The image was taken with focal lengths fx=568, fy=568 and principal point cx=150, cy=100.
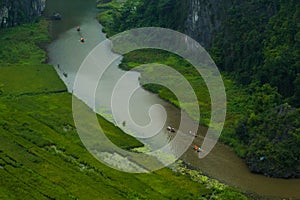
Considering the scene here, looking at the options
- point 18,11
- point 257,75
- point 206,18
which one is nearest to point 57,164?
point 257,75

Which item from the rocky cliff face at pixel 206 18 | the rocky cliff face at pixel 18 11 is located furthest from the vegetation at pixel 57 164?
the rocky cliff face at pixel 18 11

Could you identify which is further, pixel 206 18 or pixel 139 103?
pixel 206 18

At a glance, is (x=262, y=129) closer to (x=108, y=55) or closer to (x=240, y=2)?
(x=240, y=2)

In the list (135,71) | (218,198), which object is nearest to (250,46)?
(135,71)

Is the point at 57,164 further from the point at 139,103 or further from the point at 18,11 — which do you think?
the point at 18,11

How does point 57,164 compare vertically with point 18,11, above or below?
above
